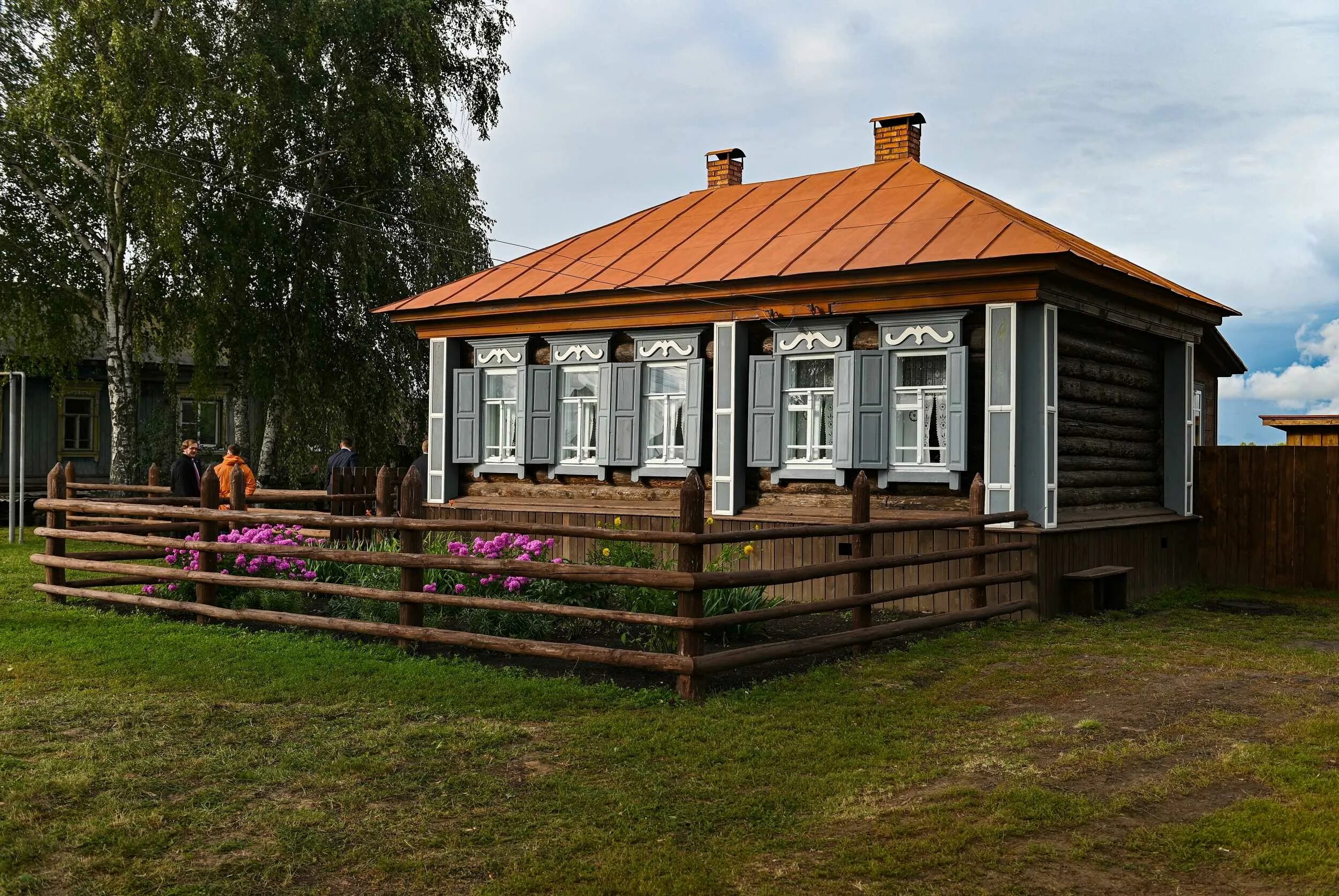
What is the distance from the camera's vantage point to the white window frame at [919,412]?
1269 centimetres

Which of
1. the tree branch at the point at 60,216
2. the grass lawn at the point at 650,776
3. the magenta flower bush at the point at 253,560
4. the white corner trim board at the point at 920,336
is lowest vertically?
the grass lawn at the point at 650,776

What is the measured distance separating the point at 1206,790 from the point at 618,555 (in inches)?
221

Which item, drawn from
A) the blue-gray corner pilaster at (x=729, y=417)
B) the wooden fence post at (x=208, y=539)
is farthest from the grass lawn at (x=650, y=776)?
the blue-gray corner pilaster at (x=729, y=417)

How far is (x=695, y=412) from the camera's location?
1437cm

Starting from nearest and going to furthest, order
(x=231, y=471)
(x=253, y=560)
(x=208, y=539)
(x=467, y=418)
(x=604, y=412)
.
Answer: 1. (x=208, y=539)
2. (x=253, y=560)
3. (x=231, y=471)
4. (x=604, y=412)
5. (x=467, y=418)

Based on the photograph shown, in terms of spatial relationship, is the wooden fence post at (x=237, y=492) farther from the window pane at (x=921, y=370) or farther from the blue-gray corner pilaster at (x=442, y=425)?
the window pane at (x=921, y=370)

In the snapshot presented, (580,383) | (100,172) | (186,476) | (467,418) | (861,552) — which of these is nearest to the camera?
(861,552)

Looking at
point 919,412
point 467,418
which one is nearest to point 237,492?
point 467,418

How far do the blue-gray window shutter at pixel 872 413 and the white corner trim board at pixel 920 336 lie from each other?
17 cm

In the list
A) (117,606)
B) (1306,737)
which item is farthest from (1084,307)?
(117,606)

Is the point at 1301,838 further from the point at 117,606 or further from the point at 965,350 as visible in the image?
the point at 117,606

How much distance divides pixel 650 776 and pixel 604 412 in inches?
379

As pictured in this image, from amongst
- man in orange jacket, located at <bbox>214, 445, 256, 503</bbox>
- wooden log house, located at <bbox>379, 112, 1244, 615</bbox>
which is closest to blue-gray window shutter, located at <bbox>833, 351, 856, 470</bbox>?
wooden log house, located at <bbox>379, 112, 1244, 615</bbox>

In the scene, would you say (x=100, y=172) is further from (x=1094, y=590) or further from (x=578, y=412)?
(x=1094, y=590)
